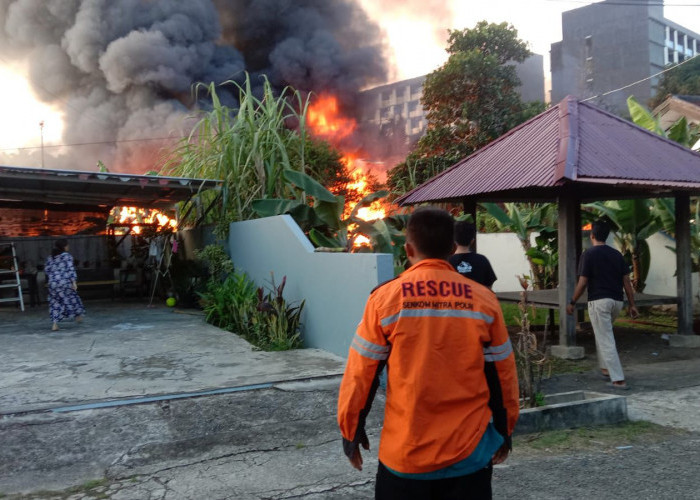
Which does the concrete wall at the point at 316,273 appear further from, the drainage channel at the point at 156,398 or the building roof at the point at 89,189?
the building roof at the point at 89,189

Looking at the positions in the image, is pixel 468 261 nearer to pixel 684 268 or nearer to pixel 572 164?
pixel 572 164

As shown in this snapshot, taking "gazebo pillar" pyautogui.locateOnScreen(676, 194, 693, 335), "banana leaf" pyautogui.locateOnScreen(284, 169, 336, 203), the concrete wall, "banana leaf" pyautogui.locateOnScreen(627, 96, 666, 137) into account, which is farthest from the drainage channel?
"banana leaf" pyautogui.locateOnScreen(627, 96, 666, 137)

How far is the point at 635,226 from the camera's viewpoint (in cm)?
1142

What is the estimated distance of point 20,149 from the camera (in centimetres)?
3738

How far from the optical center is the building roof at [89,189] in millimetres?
10414

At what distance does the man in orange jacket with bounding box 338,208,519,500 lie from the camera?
2.34 m

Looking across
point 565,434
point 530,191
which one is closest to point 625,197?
point 530,191

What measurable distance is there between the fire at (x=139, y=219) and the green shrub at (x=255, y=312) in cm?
361

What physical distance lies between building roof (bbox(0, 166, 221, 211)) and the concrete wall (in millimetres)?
1626

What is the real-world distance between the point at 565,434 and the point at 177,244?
1002 cm

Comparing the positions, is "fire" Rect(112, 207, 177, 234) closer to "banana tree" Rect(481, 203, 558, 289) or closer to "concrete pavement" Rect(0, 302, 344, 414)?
"concrete pavement" Rect(0, 302, 344, 414)

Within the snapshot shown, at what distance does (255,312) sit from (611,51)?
44.7m

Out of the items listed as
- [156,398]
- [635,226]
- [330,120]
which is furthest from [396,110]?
[156,398]

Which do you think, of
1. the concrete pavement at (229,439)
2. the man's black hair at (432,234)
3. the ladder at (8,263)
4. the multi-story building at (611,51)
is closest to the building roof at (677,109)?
the concrete pavement at (229,439)
